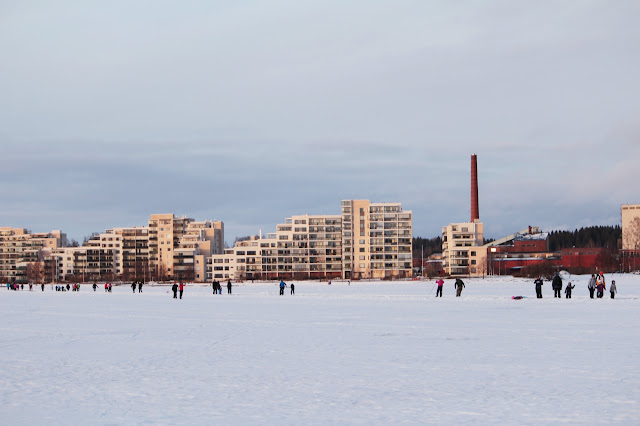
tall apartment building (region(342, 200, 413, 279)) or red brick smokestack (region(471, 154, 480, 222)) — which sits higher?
red brick smokestack (region(471, 154, 480, 222))

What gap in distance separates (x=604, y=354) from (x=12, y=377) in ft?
37.5

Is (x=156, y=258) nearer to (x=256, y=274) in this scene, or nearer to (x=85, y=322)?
(x=256, y=274)

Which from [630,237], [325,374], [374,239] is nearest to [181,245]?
[374,239]

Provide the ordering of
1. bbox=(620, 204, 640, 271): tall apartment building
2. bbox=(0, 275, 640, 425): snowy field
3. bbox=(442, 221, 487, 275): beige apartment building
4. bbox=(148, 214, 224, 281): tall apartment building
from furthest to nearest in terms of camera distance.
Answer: bbox=(148, 214, 224, 281): tall apartment building → bbox=(442, 221, 487, 275): beige apartment building → bbox=(620, 204, 640, 271): tall apartment building → bbox=(0, 275, 640, 425): snowy field

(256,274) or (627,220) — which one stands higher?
(627,220)

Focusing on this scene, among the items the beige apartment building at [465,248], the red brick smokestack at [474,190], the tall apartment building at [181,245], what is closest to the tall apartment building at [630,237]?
the beige apartment building at [465,248]

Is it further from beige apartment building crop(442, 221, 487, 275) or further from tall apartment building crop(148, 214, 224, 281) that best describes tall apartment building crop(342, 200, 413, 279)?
tall apartment building crop(148, 214, 224, 281)

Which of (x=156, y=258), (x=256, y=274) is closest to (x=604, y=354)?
(x=256, y=274)

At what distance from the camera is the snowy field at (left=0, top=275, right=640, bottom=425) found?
378 inches

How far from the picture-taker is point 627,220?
153750mm

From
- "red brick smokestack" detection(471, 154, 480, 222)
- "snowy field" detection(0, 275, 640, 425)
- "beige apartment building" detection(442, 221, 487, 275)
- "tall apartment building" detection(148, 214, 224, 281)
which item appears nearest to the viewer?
"snowy field" detection(0, 275, 640, 425)

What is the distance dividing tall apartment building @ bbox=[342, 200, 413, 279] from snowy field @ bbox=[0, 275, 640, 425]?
140 m

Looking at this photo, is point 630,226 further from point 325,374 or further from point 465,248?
point 325,374

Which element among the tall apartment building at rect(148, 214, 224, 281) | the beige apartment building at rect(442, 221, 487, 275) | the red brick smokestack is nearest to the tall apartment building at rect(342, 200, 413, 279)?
the beige apartment building at rect(442, 221, 487, 275)
